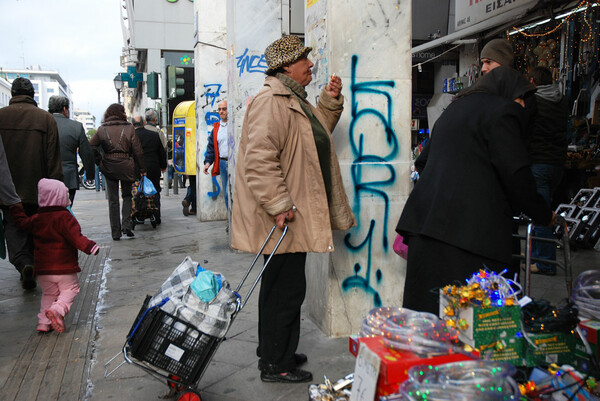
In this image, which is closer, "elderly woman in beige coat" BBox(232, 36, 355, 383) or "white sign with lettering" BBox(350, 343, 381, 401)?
"white sign with lettering" BBox(350, 343, 381, 401)

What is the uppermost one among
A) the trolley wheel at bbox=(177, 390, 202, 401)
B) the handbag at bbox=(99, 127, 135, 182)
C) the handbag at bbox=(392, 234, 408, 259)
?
the handbag at bbox=(99, 127, 135, 182)

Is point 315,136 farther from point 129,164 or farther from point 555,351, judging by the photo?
point 129,164

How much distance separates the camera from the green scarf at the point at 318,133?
329 centimetres

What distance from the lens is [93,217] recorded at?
11.3 metres

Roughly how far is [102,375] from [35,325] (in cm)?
141

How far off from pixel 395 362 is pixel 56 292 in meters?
3.45

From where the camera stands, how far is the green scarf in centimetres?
329

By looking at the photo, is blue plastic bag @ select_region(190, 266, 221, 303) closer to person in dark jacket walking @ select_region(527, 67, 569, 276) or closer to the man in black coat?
person in dark jacket walking @ select_region(527, 67, 569, 276)

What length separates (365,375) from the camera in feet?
6.31

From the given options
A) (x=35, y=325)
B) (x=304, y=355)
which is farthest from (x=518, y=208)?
(x=35, y=325)

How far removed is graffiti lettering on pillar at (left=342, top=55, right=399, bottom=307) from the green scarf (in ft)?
1.78

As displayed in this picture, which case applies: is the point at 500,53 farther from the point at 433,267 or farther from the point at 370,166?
the point at 370,166

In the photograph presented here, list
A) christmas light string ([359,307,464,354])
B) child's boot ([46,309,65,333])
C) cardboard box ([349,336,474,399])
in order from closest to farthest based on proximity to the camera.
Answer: cardboard box ([349,336,474,399])
christmas light string ([359,307,464,354])
child's boot ([46,309,65,333])

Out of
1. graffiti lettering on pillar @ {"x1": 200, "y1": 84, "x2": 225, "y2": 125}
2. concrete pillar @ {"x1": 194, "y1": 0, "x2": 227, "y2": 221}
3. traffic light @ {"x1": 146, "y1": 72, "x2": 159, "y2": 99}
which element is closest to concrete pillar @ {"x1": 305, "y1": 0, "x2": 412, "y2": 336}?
concrete pillar @ {"x1": 194, "y1": 0, "x2": 227, "y2": 221}
